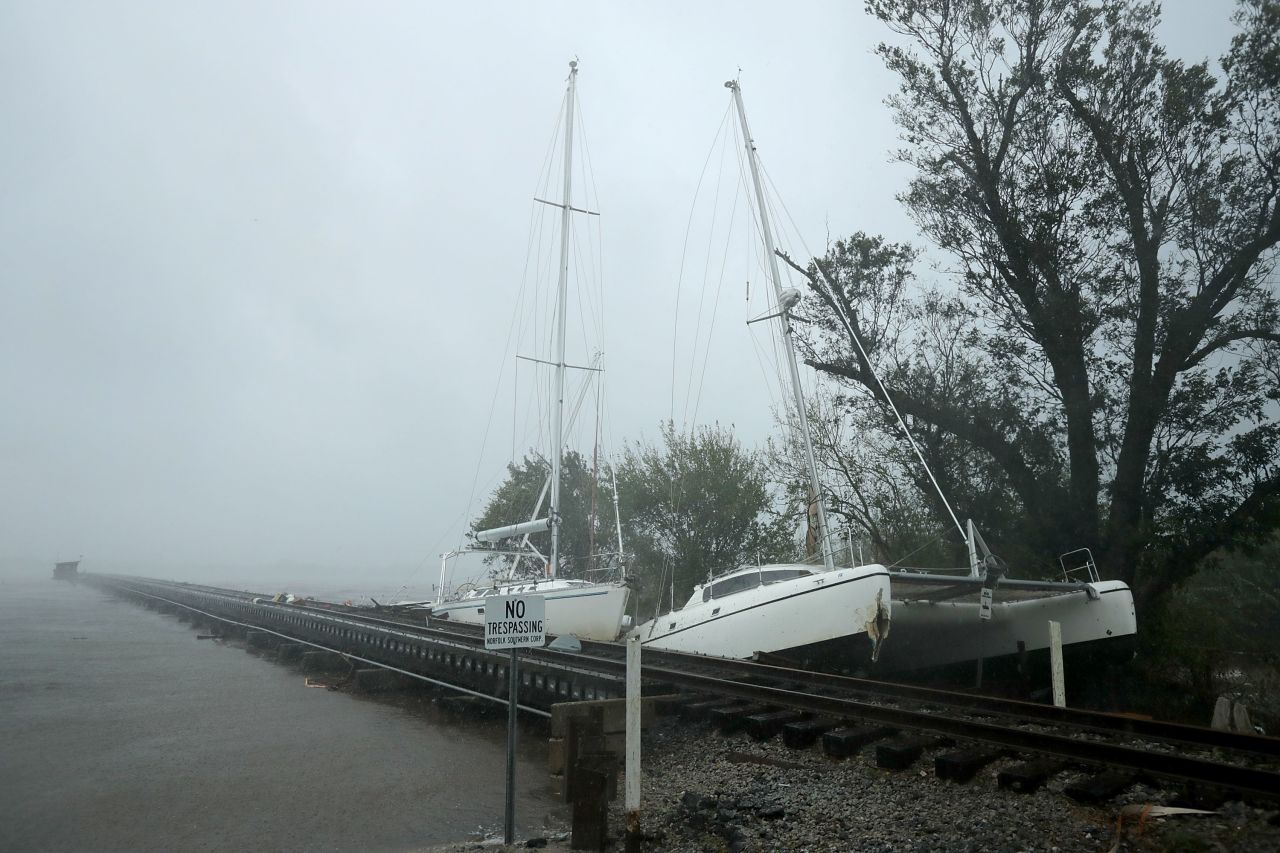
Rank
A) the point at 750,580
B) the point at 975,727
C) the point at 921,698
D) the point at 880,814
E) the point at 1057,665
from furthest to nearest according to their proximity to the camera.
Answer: the point at 750,580 → the point at 1057,665 → the point at 921,698 → the point at 975,727 → the point at 880,814

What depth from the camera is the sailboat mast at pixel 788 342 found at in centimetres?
1641

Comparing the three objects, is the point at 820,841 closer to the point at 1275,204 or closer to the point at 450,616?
the point at 1275,204

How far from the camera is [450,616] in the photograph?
1062 inches

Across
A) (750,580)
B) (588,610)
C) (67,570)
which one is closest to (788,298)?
(750,580)

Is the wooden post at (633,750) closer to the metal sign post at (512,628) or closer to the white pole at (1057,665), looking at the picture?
the metal sign post at (512,628)

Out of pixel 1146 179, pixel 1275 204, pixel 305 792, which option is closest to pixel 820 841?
pixel 305 792

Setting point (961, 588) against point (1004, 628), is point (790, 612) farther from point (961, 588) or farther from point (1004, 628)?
point (1004, 628)

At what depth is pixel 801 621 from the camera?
1259 centimetres

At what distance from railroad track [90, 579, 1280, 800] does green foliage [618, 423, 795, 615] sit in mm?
18824

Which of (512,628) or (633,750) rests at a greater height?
(512,628)

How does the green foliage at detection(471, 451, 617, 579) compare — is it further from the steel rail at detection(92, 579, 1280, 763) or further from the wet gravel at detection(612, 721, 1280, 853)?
the wet gravel at detection(612, 721, 1280, 853)

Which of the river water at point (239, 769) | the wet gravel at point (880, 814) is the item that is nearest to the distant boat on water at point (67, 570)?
the river water at point (239, 769)

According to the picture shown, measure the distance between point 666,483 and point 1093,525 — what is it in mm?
17665

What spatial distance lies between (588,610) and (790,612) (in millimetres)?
8594
